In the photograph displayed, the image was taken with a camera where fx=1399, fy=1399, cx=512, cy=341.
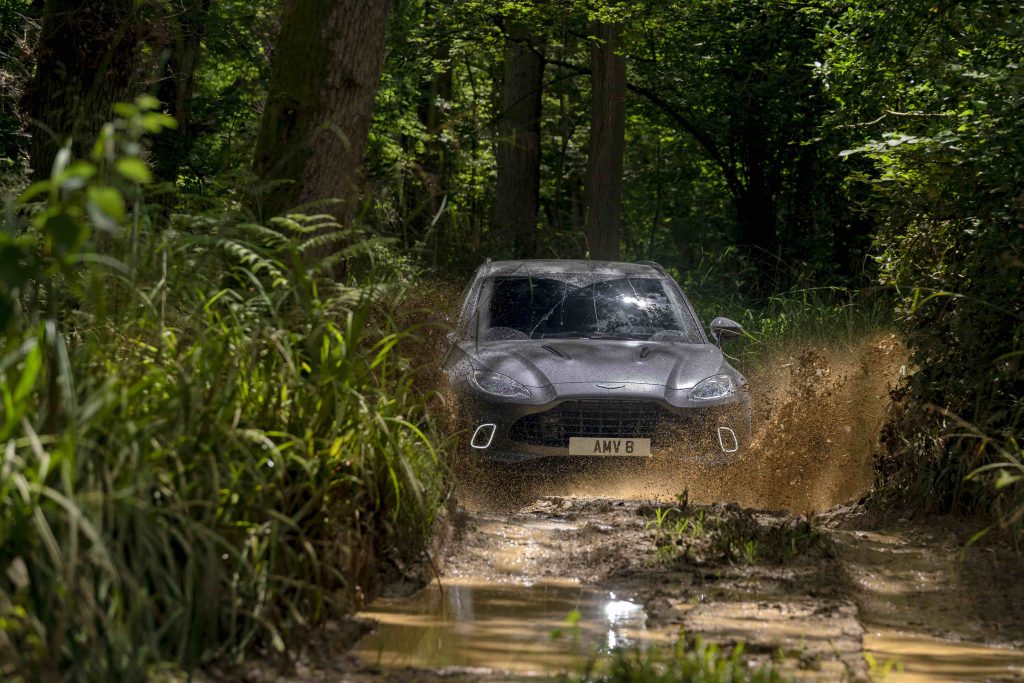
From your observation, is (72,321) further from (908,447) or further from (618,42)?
(618,42)

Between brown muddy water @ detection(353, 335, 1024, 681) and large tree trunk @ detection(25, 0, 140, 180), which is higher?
large tree trunk @ detection(25, 0, 140, 180)

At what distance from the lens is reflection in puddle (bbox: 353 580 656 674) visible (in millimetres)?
4645

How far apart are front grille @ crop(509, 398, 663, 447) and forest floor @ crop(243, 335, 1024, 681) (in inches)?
7.9

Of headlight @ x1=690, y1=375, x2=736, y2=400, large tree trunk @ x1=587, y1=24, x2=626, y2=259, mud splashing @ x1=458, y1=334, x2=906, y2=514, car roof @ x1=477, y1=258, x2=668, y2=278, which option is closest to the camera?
mud splashing @ x1=458, y1=334, x2=906, y2=514

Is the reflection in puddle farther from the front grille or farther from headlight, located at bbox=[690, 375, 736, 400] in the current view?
headlight, located at bbox=[690, 375, 736, 400]

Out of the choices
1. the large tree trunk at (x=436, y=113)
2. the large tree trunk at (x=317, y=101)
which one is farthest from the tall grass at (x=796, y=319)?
the large tree trunk at (x=317, y=101)

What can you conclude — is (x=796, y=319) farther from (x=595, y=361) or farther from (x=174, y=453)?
(x=174, y=453)

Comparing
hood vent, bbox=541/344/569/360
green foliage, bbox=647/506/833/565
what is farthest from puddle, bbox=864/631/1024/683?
hood vent, bbox=541/344/569/360

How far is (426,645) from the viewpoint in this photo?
484 cm

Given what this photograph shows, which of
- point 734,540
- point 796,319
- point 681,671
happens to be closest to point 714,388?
point 734,540

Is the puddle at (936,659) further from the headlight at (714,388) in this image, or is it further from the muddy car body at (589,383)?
the headlight at (714,388)

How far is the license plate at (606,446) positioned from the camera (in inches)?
341

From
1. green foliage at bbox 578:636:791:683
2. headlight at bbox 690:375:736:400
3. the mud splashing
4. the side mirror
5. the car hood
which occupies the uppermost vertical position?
the side mirror

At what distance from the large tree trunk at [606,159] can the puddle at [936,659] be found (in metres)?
13.4
